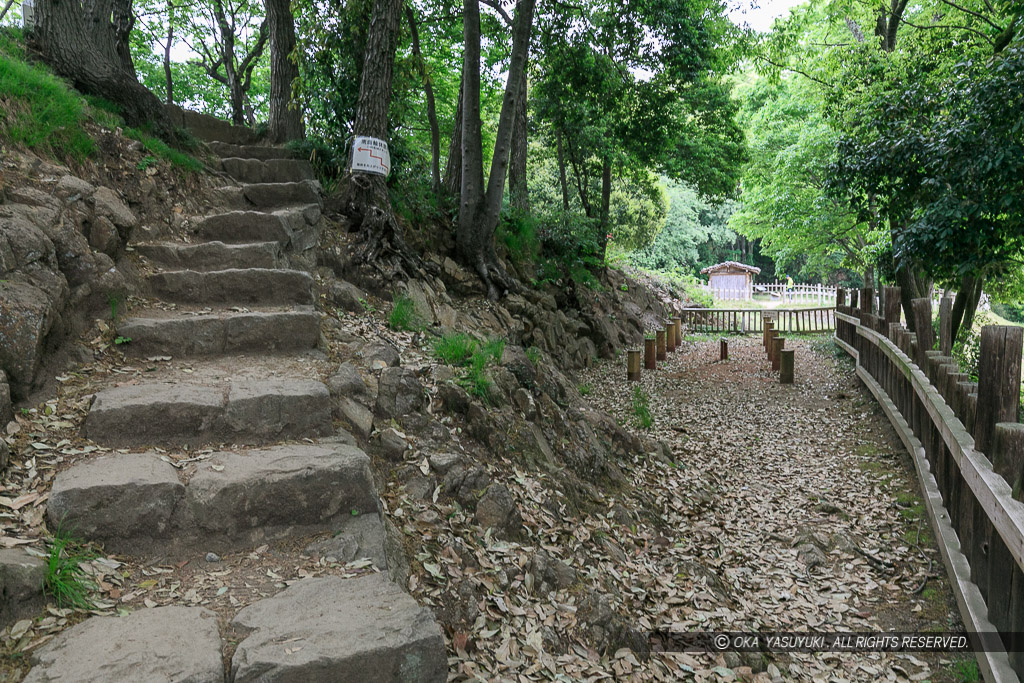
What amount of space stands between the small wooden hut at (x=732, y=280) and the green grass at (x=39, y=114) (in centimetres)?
3459

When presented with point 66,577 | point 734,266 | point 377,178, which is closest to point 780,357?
point 377,178

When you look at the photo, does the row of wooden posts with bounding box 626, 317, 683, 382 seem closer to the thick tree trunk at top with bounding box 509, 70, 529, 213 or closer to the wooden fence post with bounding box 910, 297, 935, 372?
the thick tree trunk at top with bounding box 509, 70, 529, 213

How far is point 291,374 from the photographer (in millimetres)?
4062

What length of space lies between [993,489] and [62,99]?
276 inches

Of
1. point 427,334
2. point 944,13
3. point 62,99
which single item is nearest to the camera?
point 62,99

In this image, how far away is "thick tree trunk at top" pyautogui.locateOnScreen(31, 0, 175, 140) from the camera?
21.1 ft

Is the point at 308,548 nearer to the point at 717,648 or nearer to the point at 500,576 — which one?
the point at 500,576

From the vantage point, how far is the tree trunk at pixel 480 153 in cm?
787

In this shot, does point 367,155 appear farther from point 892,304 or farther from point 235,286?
point 892,304

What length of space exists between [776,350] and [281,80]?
33.2 feet

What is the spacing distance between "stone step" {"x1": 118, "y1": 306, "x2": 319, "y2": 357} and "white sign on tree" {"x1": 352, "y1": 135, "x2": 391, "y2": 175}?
296 centimetres

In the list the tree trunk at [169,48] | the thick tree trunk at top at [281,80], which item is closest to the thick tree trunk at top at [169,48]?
the tree trunk at [169,48]

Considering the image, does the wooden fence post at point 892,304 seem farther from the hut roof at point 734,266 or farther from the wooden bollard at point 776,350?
the hut roof at point 734,266

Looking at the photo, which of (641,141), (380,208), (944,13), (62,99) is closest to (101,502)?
(62,99)
